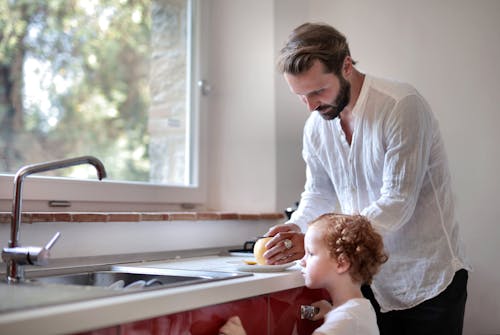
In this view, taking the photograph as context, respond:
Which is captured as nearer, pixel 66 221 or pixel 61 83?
pixel 66 221

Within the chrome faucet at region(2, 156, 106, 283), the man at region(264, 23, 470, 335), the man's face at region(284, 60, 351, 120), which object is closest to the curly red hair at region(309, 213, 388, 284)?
the man at region(264, 23, 470, 335)

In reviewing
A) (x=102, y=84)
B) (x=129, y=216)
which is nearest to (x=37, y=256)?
(x=129, y=216)

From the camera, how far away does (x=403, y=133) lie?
60.5 inches

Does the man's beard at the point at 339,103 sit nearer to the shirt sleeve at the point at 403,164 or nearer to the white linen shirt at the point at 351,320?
the shirt sleeve at the point at 403,164

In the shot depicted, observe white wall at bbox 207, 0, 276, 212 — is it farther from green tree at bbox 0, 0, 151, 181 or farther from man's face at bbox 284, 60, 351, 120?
man's face at bbox 284, 60, 351, 120

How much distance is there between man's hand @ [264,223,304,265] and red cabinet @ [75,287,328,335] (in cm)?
11

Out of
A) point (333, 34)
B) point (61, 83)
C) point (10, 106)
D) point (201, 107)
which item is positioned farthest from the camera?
point (201, 107)

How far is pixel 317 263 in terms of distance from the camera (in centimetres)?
142

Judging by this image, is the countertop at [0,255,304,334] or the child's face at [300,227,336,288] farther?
the child's face at [300,227,336,288]

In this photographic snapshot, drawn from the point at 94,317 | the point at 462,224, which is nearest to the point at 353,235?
the point at 94,317

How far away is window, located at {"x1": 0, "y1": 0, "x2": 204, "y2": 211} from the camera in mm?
2158

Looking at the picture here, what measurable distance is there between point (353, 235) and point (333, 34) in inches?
22.4

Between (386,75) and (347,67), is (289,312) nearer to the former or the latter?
(347,67)

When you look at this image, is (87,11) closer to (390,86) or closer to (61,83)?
(61,83)
